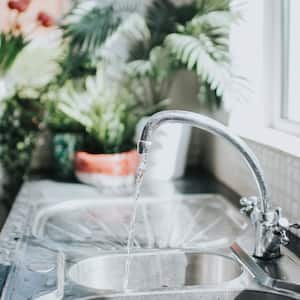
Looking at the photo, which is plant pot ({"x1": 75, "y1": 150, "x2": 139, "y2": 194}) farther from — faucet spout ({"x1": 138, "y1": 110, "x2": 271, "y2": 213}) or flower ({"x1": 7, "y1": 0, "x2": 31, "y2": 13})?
faucet spout ({"x1": 138, "y1": 110, "x2": 271, "y2": 213})

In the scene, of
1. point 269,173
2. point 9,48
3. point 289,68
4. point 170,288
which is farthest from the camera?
point 9,48

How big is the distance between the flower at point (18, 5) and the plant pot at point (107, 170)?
0.52 meters

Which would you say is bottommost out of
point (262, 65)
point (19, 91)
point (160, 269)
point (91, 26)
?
point (160, 269)

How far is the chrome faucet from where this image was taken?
1.13 m

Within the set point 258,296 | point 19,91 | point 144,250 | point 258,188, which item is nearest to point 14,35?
point 19,91

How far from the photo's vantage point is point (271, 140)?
1508 millimetres

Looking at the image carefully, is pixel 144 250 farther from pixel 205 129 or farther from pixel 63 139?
pixel 63 139

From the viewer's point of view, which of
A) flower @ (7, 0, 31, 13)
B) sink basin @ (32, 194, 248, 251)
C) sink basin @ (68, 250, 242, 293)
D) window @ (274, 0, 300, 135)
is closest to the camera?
sink basin @ (68, 250, 242, 293)

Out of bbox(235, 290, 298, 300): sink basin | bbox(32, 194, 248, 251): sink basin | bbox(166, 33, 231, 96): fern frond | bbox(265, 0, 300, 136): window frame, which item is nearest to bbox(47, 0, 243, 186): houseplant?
bbox(166, 33, 231, 96): fern frond

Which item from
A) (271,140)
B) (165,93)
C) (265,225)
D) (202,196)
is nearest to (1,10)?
(165,93)

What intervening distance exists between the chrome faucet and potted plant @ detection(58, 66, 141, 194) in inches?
27.8

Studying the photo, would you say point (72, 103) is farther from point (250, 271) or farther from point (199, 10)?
point (250, 271)

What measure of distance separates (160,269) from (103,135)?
27.7 inches

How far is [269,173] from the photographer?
4.91 feet
